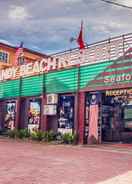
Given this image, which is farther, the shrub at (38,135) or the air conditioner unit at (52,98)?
the air conditioner unit at (52,98)

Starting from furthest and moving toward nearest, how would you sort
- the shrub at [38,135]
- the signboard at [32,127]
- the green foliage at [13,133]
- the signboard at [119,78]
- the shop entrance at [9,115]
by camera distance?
the shop entrance at [9,115], the green foliage at [13,133], the signboard at [32,127], the shrub at [38,135], the signboard at [119,78]

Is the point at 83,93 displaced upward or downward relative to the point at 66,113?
upward

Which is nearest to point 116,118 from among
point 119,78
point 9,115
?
point 119,78

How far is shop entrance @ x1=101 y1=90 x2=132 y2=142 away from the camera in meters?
21.5

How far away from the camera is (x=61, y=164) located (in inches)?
464

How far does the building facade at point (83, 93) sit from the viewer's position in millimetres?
19048

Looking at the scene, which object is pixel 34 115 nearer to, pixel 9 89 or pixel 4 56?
pixel 9 89

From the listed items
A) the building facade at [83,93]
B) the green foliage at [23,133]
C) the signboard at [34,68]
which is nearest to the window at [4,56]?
the signboard at [34,68]

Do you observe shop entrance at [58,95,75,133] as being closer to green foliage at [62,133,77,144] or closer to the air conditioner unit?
the air conditioner unit

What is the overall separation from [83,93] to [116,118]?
3.49 m

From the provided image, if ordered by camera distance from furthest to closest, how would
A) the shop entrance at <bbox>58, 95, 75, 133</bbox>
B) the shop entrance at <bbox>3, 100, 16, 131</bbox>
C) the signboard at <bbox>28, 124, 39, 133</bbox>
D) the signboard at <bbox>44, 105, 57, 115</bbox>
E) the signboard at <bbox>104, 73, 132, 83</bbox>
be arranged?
the shop entrance at <bbox>3, 100, 16, 131</bbox>
the signboard at <bbox>28, 124, 39, 133</bbox>
the signboard at <bbox>44, 105, 57, 115</bbox>
the shop entrance at <bbox>58, 95, 75, 133</bbox>
the signboard at <bbox>104, 73, 132, 83</bbox>

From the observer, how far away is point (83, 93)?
2077 cm

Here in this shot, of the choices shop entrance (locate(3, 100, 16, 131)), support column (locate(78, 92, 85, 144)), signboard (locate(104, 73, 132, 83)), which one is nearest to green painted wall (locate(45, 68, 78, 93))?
support column (locate(78, 92, 85, 144))

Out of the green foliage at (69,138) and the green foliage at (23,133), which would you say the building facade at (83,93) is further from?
the green foliage at (23,133)
